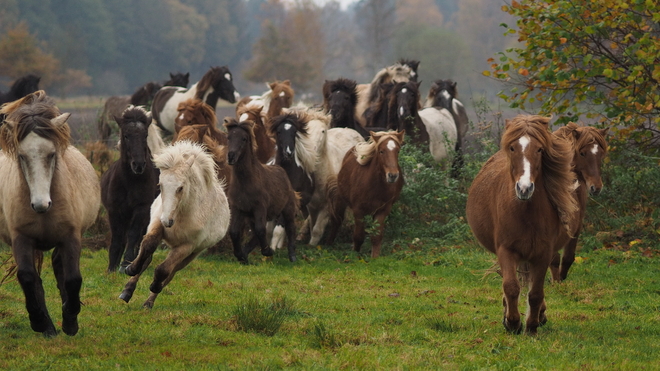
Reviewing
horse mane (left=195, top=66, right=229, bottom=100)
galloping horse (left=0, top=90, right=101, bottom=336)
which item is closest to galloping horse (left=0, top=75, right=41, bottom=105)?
horse mane (left=195, top=66, right=229, bottom=100)

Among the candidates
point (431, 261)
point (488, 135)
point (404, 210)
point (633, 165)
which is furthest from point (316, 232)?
point (633, 165)

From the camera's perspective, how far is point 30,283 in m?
6.45

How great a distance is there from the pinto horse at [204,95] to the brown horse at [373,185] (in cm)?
636

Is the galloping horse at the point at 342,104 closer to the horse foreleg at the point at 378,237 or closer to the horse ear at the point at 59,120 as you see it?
the horse foreleg at the point at 378,237

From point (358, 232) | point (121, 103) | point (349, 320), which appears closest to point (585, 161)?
point (349, 320)

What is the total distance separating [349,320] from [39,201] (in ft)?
10.0

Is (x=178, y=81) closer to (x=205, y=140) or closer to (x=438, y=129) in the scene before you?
(x=438, y=129)

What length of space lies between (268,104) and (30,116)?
1113cm

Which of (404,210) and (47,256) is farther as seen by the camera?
(404,210)

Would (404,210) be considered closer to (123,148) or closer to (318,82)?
(123,148)

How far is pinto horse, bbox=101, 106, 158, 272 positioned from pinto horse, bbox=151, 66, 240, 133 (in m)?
7.97

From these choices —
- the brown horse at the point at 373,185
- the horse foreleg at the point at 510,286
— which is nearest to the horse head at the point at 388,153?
the brown horse at the point at 373,185

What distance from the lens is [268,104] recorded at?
1747cm

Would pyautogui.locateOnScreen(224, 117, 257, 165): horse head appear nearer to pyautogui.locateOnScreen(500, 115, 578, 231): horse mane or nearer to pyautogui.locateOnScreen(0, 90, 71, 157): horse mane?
pyautogui.locateOnScreen(0, 90, 71, 157): horse mane
